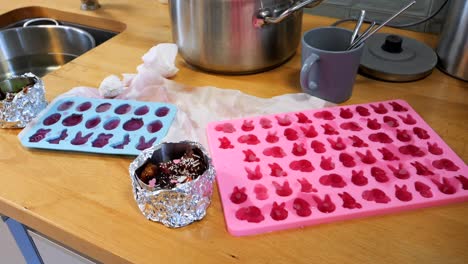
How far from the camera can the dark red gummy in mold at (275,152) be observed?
528 mm

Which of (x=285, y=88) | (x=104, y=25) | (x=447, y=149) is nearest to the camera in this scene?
(x=447, y=149)

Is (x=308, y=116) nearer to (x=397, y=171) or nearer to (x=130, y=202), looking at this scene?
(x=397, y=171)

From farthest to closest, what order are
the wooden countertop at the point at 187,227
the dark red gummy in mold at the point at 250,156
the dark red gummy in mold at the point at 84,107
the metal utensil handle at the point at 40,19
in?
the metal utensil handle at the point at 40,19, the dark red gummy in mold at the point at 84,107, the dark red gummy in mold at the point at 250,156, the wooden countertop at the point at 187,227

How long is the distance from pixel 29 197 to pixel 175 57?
0.36 meters

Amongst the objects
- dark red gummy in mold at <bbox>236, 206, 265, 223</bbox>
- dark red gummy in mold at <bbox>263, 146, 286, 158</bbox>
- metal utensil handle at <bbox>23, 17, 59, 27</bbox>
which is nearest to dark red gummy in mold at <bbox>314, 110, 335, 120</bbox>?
dark red gummy in mold at <bbox>263, 146, 286, 158</bbox>

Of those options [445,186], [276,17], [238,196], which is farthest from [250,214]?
[276,17]

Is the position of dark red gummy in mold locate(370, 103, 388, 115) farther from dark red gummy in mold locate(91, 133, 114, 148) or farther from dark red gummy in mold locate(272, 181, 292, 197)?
dark red gummy in mold locate(91, 133, 114, 148)

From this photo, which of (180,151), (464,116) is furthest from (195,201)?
(464,116)

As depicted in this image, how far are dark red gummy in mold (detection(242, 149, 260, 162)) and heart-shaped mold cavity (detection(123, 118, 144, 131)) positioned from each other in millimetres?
162

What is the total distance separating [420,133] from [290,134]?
178 mm

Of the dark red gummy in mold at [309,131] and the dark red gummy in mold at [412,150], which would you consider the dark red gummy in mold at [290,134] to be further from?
the dark red gummy in mold at [412,150]

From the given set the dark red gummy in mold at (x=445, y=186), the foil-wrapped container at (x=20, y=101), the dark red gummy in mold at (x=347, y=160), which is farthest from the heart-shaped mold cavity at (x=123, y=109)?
the dark red gummy in mold at (x=445, y=186)

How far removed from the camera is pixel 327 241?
1.41 feet

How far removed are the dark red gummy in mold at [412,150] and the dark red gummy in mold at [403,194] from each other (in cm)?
7
